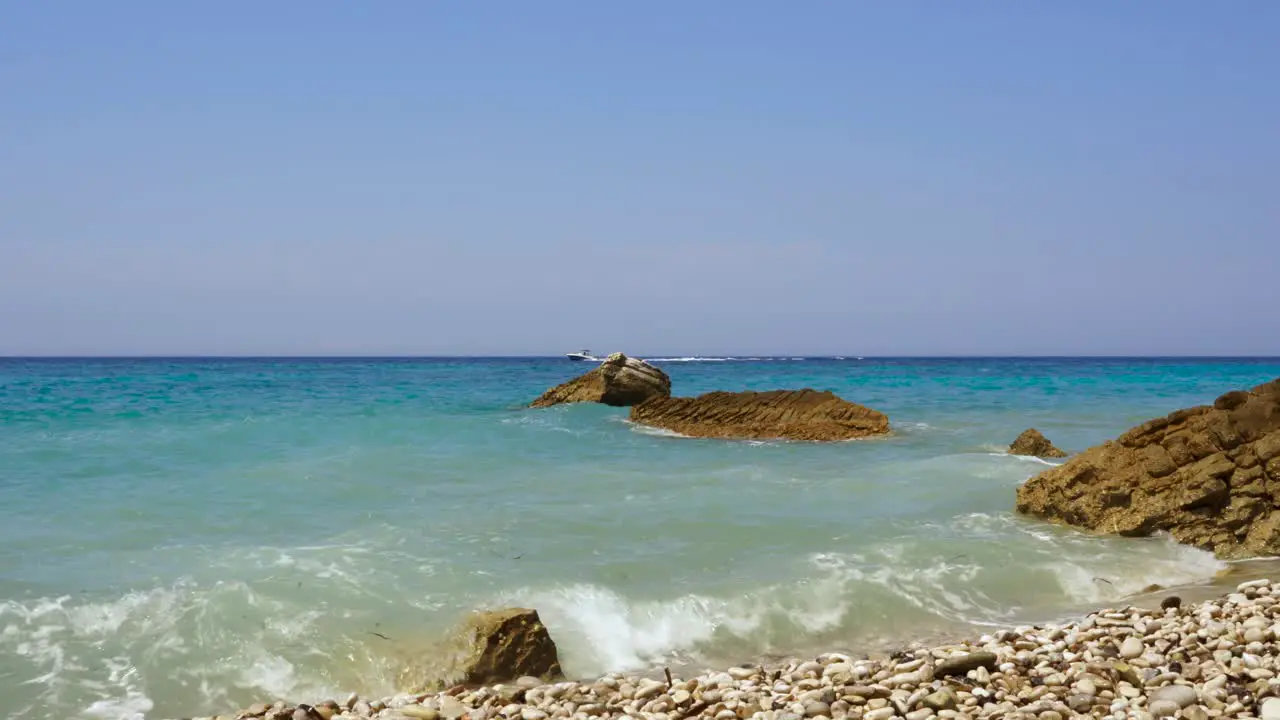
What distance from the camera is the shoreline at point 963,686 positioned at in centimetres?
472

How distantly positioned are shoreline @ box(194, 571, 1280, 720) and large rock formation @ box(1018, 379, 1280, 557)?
352 cm

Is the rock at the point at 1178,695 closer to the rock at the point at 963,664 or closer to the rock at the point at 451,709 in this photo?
the rock at the point at 963,664

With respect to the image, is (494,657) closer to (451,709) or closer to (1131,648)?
(451,709)

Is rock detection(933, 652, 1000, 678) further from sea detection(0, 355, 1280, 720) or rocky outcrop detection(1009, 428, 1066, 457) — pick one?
rocky outcrop detection(1009, 428, 1066, 457)

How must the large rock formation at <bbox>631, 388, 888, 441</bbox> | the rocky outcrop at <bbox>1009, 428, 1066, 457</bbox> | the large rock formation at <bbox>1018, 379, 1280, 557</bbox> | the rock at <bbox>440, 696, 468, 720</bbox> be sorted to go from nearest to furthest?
the rock at <bbox>440, 696, 468, 720</bbox> → the large rock formation at <bbox>1018, 379, 1280, 557</bbox> → the rocky outcrop at <bbox>1009, 428, 1066, 457</bbox> → the large rock formation at <bbox>631, 388, 888, 441</bbox>

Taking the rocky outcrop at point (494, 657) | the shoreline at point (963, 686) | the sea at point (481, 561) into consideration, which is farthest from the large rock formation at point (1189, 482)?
the rocky outcrop at point (494, 657)

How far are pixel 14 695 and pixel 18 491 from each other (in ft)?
26.0

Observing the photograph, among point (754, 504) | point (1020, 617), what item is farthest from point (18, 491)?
point (1020, 617)

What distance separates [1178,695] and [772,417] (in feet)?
49.9

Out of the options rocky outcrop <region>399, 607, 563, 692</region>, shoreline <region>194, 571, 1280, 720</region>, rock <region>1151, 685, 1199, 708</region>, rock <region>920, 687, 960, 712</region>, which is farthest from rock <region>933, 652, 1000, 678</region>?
rocky outcrop <region>399, 607, 563, 692</region>

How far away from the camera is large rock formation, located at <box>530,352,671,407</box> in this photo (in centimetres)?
2473

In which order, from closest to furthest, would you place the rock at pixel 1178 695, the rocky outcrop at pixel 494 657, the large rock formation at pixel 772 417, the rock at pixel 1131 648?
the rock at pixel 1178 695 → the rock at pixel 1131 648 → the rocky outcrop at pixel 494 657 → the large rock formation at pixel 772 417

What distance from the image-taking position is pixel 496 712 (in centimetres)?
513

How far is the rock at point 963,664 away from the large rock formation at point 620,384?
19202 mm
